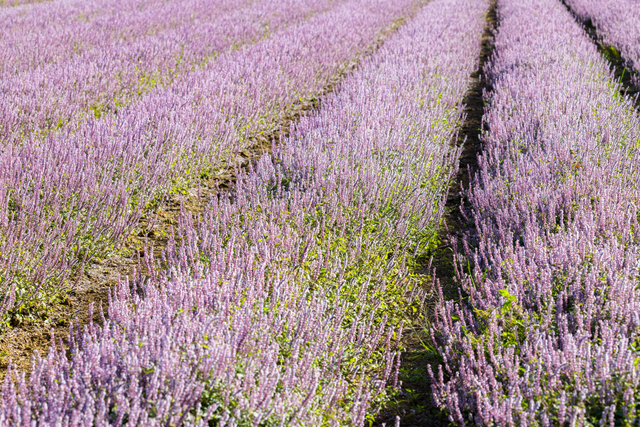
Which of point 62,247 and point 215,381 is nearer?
point 215,381

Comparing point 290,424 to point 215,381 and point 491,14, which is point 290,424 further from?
point 491,14

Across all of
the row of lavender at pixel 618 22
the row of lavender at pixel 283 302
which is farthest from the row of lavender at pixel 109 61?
the row of lavender at pixel 618 22

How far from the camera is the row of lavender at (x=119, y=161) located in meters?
2.70

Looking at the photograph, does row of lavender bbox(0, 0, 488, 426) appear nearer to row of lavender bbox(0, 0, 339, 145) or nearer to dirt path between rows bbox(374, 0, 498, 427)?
dirt path between rows bbox(374, 0, 498, 427)

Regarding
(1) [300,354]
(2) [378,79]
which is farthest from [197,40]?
(1) [300,354]

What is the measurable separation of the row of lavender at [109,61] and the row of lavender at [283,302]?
2309 mm

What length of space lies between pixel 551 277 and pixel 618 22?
36.6 ft

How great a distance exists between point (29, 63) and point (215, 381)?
6.51 metres

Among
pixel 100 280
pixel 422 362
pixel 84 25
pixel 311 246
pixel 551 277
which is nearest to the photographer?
pixel 551 277

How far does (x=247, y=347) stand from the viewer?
1903mm

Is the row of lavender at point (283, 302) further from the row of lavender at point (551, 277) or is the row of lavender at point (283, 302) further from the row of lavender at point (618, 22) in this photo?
the row of lavender at point (618, 22)

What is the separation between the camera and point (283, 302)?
2156 mm

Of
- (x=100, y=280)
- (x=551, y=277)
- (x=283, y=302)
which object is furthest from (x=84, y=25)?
(x=551, y=277)

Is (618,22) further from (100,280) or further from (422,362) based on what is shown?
(100,280)
